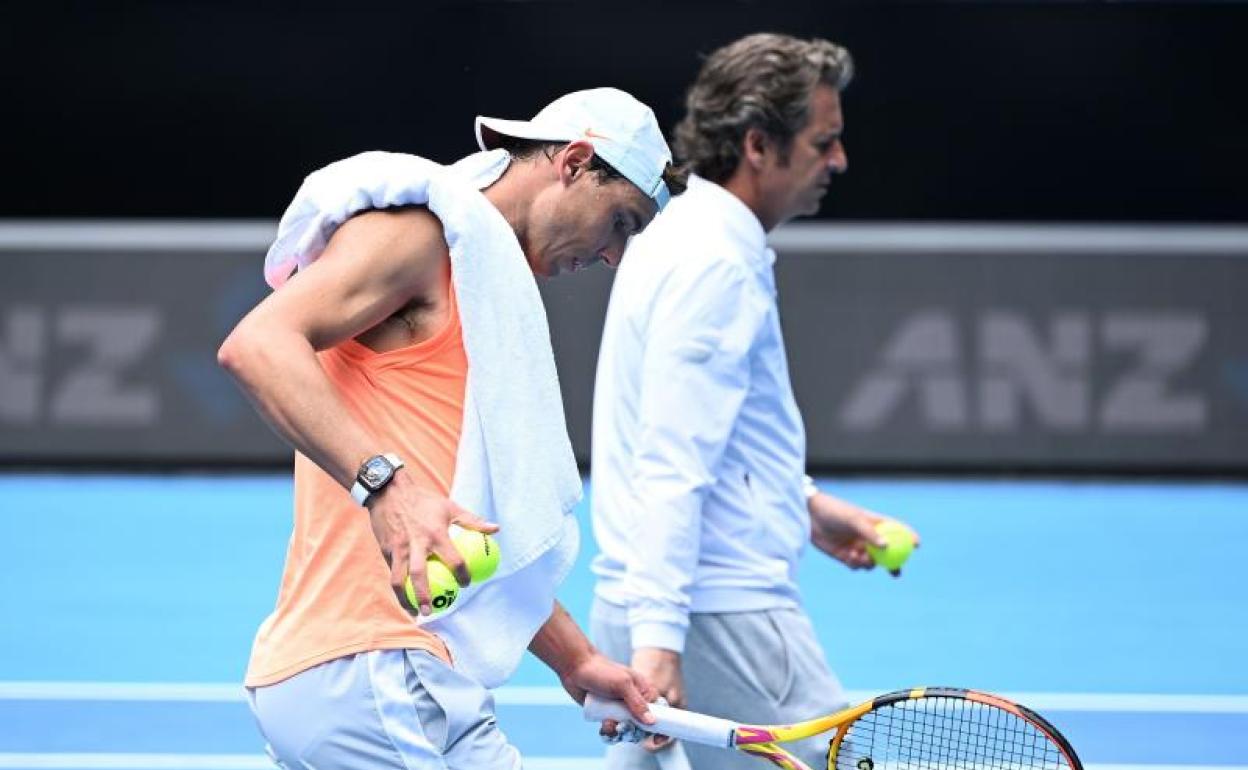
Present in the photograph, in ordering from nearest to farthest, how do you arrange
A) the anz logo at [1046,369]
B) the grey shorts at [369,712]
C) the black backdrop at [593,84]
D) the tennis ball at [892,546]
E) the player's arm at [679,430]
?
the grey shorts at [369,712] < the player's arm at [679,430] < the tennis ball at [892,546] < the anz logo at [1046,369] < the black backdrop at [593,84]

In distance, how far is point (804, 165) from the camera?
14.3ft

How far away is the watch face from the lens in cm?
270

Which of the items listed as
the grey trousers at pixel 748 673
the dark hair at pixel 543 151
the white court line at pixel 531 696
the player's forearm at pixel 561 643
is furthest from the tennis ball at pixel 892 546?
the white court line at pixel 531 696

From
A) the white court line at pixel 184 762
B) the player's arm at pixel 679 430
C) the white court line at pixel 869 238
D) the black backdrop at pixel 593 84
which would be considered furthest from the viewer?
the black backdrop at pixel 593 84

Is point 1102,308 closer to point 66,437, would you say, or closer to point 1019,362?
point 1019,362

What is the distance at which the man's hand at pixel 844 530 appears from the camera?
4648mm

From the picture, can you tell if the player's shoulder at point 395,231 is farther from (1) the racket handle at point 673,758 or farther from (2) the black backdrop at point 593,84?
(2) the black backdrop at point 593,84

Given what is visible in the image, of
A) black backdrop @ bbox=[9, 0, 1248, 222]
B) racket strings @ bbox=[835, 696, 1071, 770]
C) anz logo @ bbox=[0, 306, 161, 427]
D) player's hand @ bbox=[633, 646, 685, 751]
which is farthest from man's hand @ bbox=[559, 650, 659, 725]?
black backdrop @ bbox=[9, 0, 1248, 222]

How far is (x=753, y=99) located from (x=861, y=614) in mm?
4435

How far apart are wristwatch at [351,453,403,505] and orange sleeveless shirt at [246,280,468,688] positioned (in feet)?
0.71

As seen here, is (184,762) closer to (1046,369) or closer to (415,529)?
(415,529)

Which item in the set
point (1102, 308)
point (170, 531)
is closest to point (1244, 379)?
point (1102, 308)

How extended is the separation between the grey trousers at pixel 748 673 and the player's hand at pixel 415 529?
1.50m

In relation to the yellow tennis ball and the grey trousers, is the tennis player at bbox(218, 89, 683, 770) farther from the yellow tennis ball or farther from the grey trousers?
the grey trousers
